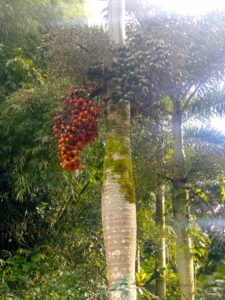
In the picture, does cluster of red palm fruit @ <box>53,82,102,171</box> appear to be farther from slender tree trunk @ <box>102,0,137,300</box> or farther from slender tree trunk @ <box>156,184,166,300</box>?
slender tree trunk @ <box>156,184,166,300</box>

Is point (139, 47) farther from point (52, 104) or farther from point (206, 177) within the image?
point (206, 177)

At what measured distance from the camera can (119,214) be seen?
2428mm

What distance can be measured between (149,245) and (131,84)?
4.71m

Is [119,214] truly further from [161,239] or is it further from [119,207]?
[161,239]

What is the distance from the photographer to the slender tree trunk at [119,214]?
234cm

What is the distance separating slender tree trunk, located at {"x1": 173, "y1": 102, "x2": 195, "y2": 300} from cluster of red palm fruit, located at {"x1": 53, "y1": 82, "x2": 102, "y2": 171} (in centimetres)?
180

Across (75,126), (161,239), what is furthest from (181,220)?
(75,126)

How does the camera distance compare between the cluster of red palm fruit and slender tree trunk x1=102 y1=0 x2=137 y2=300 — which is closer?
slender tree trunk x1=102 y1=0 x2=137 y2=300

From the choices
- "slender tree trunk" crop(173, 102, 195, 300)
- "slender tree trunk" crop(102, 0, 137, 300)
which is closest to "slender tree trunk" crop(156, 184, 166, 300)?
"slender tree trunk" crop(173, 102, 195, 300)

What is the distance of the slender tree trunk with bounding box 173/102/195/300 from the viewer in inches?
160

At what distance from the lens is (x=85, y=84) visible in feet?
9.73

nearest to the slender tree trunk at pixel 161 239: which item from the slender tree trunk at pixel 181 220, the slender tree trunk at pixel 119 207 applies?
the slender tree trunk at pixel 181 220

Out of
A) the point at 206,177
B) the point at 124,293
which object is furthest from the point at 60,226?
the point at 124,293

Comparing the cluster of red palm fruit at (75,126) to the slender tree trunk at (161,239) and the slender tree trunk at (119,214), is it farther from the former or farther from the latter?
the slender tree trunk at (161,239)
